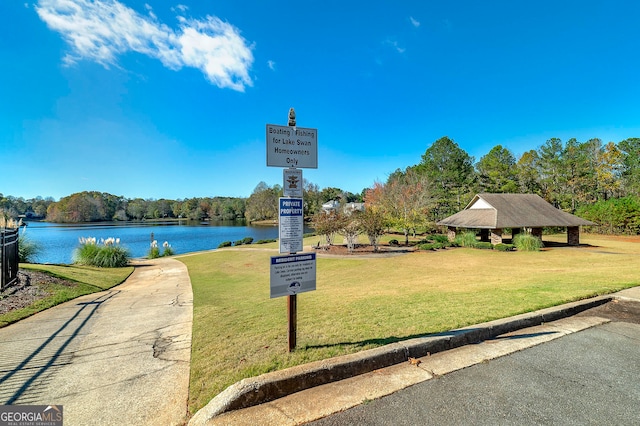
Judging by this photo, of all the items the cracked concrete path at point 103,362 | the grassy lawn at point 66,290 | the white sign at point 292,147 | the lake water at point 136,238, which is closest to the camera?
the cracked concrete path at point 103,362

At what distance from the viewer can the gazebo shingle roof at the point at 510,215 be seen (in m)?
21.3

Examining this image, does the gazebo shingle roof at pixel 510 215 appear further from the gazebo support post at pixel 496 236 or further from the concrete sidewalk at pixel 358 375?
the concrete sidewalk at pixel 358 375

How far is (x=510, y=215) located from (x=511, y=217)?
30cm

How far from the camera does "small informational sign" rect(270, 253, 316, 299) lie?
351 cm

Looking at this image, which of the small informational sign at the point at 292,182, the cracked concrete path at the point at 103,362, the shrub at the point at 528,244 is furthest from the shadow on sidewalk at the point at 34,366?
the shrub at the point at 528,244

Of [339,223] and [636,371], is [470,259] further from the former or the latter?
[636,371]

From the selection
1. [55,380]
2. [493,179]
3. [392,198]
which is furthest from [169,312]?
[493,179]

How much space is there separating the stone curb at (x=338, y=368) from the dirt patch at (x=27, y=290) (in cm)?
689

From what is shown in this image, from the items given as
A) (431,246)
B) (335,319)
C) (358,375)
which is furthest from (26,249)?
(431,246)

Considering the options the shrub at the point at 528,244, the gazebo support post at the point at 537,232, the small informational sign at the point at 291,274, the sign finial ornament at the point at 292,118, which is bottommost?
the shrub at the point at 528,244

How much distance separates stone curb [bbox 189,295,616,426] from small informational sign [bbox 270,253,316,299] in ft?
2.81

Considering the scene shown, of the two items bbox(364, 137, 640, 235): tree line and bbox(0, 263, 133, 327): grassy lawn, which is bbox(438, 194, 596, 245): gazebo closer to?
bbox(364, 137, 640, 235): tree line

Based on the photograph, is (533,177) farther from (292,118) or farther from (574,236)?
(292,118)

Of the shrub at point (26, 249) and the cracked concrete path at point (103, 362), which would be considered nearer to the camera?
the cracked concrete path at point (103, 362)
